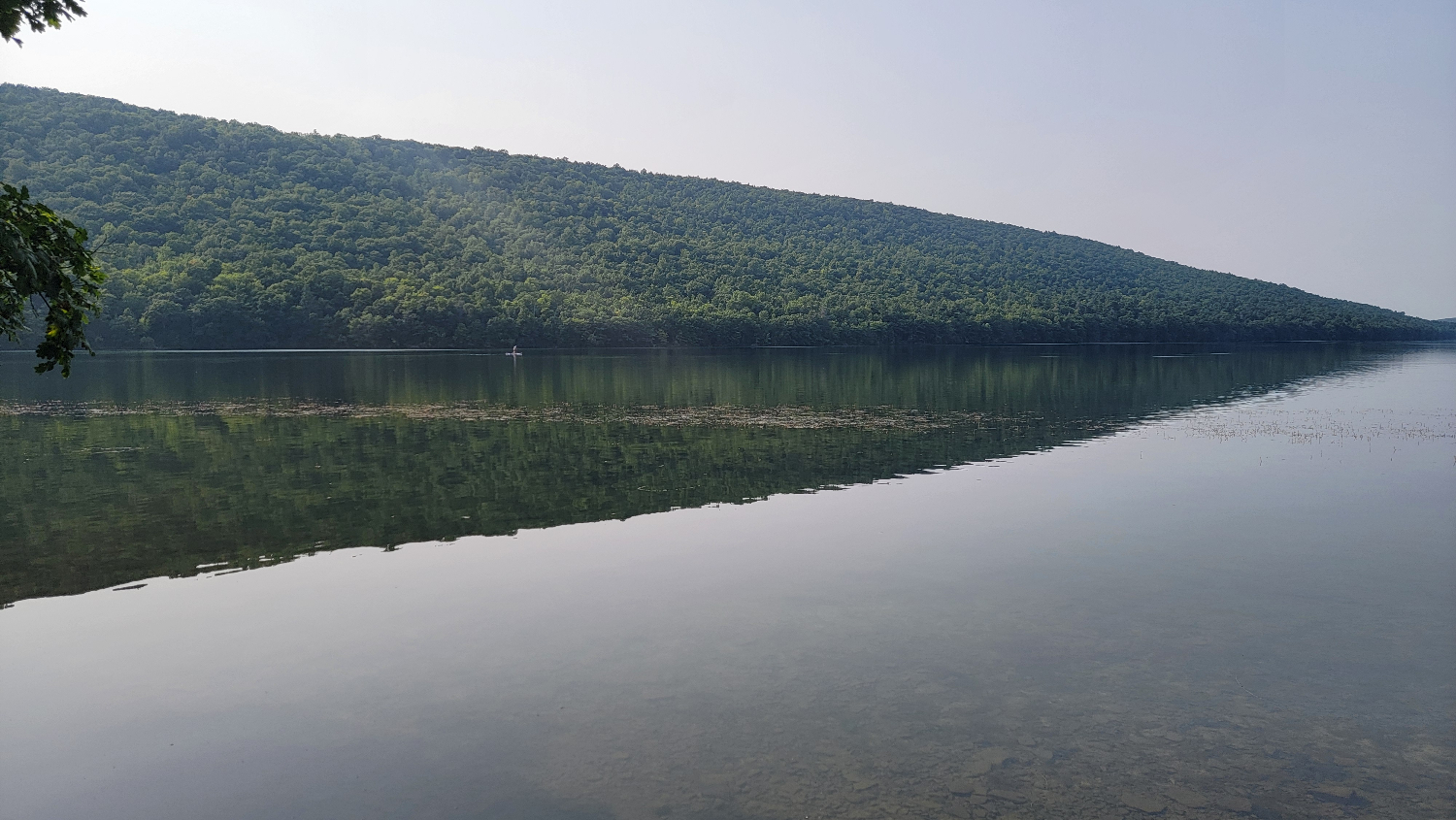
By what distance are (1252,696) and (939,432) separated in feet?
79.9

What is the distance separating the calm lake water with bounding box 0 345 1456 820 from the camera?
8367mm

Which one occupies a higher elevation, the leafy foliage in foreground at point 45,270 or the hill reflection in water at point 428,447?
the leafy foliage in foreground at point 45,270

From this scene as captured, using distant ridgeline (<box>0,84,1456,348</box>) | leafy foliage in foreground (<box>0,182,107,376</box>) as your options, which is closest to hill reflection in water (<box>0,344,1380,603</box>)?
leafy foliage in foreground (<box>0,182,107,376</box>)

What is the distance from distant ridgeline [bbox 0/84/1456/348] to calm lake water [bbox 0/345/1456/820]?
328ft

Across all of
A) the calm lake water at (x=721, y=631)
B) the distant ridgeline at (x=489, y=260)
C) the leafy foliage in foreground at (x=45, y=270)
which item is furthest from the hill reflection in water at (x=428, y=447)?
the distant ridgeline at (x=489, y=260)

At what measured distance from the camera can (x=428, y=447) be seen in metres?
29.5

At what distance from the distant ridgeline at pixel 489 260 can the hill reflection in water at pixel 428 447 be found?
6182 centimetres

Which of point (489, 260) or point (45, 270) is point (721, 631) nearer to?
point (45, 270)

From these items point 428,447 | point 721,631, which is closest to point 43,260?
point 721,631

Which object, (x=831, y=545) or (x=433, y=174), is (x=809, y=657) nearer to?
(x=831, y=545)

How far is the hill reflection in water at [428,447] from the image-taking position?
59.8 feet

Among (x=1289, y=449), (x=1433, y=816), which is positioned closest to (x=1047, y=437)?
(x=1289, y=449)

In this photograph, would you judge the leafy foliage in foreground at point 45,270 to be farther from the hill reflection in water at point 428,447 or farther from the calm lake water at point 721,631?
the hill reflection in water at point 428,447

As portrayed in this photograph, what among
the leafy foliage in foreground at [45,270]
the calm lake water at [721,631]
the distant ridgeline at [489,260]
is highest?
the distant ridgeline at [489,260]
